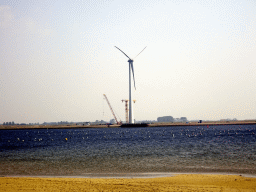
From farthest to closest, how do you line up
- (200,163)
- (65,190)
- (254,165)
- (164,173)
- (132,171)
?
1. (200,163)
2. (254,165)
3. (132,171)
4. (164,173)
5. (65,190)

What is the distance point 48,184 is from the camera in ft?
78.2

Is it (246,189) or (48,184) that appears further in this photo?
(48,184)

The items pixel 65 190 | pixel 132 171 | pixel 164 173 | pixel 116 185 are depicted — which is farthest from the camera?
pixel 132 171

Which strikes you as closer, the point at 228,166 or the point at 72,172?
the point at 72,172

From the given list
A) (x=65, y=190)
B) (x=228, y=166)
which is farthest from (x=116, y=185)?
(x=228, y=166)

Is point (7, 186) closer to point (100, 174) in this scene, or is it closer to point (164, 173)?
point (100, 174)

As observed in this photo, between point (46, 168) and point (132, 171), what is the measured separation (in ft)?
44.7

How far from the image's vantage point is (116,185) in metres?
23.1

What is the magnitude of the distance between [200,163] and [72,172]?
19944 mm

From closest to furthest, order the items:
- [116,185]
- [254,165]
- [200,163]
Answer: [116,185] < [254,165] < [200,163]

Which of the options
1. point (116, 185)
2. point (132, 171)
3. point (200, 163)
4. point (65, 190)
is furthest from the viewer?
point (200, 163)

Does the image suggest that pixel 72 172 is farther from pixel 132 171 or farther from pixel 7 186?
pixel 7 186

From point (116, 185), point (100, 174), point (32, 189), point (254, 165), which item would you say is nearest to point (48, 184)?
point (32, 189)

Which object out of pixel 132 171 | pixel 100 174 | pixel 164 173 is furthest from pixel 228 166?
pixel 100 174
